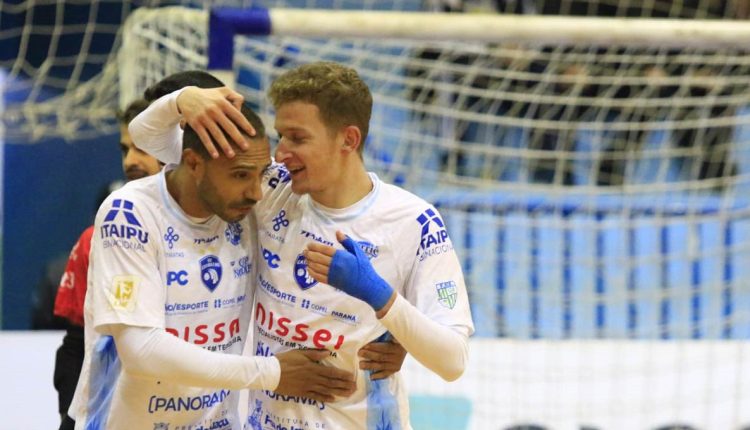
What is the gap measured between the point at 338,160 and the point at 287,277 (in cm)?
34

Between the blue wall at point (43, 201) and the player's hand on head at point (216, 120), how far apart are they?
18.7 feet

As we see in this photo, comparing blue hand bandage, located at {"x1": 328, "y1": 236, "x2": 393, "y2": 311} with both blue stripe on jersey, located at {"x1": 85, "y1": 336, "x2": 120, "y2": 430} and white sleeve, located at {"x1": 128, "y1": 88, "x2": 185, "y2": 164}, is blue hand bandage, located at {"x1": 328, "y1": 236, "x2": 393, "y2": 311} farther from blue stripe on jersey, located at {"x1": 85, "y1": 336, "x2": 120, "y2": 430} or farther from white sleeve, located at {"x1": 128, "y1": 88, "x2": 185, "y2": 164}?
blue stripe on jersey, located at {"x1": 85, "y1": 336, "x2": 120, "y2": 430}

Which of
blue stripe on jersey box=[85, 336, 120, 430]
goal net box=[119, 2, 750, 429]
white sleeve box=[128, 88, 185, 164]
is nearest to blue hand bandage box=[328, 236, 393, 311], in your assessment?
white sleeve box=[128, 88, 185, 164]

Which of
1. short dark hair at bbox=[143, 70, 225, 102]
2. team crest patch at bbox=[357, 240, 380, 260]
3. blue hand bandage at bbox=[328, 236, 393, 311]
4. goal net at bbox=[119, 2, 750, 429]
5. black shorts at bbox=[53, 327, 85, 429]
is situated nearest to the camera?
blue hand bandage at bbox=[328, 236, 393, 311]

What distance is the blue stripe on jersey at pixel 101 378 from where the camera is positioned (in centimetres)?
310

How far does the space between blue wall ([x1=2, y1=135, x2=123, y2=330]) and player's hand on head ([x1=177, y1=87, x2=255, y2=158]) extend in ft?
18.7

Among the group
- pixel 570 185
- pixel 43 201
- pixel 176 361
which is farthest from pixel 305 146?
pixel 43 201

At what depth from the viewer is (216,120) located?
285 cm

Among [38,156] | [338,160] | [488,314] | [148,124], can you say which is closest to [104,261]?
[148,124]

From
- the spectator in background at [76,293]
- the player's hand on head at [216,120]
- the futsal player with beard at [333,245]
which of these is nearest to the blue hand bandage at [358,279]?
the futsal player with beard at [333,245]

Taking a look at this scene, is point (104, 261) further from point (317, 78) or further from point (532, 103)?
point (532, 103)

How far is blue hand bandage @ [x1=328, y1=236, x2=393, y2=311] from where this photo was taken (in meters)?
2.70

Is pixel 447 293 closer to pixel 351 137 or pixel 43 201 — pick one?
pixel 351 137

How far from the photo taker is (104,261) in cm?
290
